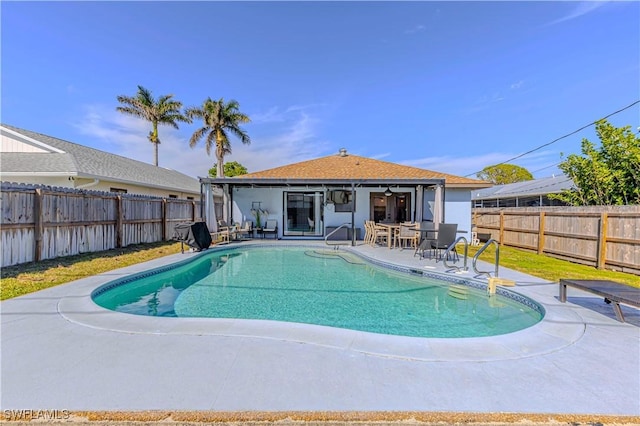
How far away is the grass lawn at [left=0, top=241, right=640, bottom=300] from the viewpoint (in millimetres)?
5711

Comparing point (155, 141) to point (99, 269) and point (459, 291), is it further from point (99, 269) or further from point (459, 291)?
point (459, 291)

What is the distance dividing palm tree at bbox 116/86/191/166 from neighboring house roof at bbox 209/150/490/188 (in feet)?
50.9

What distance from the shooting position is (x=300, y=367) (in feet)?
8.77

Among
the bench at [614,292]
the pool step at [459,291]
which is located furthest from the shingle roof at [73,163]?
the bench at [614,292]

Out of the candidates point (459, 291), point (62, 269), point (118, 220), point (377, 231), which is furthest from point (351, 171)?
point (62, 269)

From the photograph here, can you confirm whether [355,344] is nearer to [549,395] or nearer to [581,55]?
[549,395]

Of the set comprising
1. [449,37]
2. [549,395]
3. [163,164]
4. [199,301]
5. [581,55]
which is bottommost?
[199,301]

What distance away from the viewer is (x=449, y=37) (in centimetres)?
1234

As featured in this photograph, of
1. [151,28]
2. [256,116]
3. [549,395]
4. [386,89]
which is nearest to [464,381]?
[549,395]

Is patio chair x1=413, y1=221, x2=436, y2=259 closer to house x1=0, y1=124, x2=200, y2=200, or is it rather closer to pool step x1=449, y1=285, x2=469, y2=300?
pool step x1=449, y1=285, x2=469, y2=300

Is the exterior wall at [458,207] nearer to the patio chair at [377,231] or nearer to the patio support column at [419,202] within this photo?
the patio support column at [419,202]

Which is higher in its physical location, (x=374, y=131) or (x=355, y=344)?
(x=374, y=131)

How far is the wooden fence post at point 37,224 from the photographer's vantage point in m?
7.48

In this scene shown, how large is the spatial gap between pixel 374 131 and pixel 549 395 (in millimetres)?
20308
